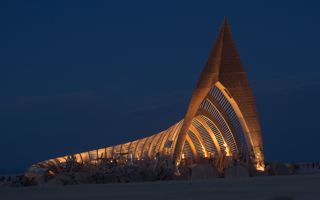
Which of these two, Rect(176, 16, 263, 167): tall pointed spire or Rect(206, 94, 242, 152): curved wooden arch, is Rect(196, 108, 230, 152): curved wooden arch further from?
Rect(176, 16, 263, 167): tall pointed spire

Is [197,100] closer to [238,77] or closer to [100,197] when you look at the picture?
[238,77]

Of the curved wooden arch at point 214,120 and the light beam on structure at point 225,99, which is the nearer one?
the light beam on structure at point 225,99

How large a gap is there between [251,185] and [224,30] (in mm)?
13138

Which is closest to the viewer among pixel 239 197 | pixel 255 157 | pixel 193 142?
pixel 239 197

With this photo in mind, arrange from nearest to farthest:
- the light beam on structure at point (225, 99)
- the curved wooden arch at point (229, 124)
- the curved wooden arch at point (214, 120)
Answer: the light beam on structure at point (225, 99), the curved wooden arch at point (229, 124), the curved wooden arch at point (214, 120)

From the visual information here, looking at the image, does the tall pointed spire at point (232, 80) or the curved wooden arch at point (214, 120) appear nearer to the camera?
the tall pointed spire at point (232, 80)

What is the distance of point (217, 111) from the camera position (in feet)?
101

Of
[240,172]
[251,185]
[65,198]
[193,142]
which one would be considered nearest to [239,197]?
[251,185]

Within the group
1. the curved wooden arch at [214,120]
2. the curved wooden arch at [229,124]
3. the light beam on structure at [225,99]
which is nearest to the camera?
the light beam on structure at [225,99]

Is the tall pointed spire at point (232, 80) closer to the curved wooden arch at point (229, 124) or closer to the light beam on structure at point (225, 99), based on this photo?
the light beam on structure at point (225, 99)

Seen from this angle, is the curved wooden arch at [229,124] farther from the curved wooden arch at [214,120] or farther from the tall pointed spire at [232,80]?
the tall pointed spire at [232,80]

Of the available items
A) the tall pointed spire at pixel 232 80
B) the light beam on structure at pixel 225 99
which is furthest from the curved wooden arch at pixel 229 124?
the tall pointed spire at pixel 232 80

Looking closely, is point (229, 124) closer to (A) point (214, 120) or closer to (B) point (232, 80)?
(A) point (214, 120)

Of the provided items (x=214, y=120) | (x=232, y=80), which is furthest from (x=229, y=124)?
(x=232, y=80)
